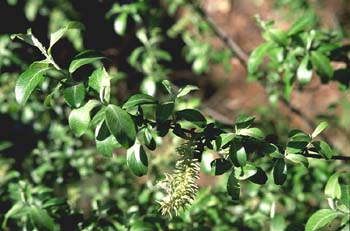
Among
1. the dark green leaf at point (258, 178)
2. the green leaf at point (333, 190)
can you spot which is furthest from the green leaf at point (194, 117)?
the green leaf at point (333, 190)

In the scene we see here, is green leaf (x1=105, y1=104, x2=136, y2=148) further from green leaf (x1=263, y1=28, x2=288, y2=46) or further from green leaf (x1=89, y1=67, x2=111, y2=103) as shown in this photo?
green leaf (x1=263, y1=28, x2=288, y2=46)

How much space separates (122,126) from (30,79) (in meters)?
0.28

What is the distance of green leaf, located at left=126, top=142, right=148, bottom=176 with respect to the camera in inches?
54.1

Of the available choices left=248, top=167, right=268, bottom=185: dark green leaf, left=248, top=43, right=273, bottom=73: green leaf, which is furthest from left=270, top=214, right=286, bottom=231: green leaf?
left=248, top=43, right=273, bottom=73: green leaf

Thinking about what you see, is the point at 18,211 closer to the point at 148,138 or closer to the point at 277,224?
the point at 148,138

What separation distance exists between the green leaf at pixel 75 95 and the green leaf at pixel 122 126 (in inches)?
3.3

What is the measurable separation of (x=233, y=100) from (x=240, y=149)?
461 centimetres

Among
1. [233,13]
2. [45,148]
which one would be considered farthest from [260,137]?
[233,13]

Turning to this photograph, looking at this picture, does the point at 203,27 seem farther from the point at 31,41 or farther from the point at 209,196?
the point at 31,41

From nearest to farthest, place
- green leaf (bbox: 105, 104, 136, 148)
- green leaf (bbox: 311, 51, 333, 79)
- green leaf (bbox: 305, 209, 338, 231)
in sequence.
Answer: green leaf (bbox: 105, 104, 136, 148)
green leaf (bbox: 305, 209, 338, 231)
green leaf (bbox: 311, 51, 333, 79)

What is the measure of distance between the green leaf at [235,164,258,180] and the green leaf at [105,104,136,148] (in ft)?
0.94

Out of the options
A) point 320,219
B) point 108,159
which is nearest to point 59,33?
point 320,219

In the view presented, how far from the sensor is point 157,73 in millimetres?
2842

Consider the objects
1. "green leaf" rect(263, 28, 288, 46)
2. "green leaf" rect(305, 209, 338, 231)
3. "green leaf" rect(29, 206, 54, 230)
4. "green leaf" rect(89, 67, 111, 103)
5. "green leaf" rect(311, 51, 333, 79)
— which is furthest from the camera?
"green leaf" rect(263, 28, 288, 46)
